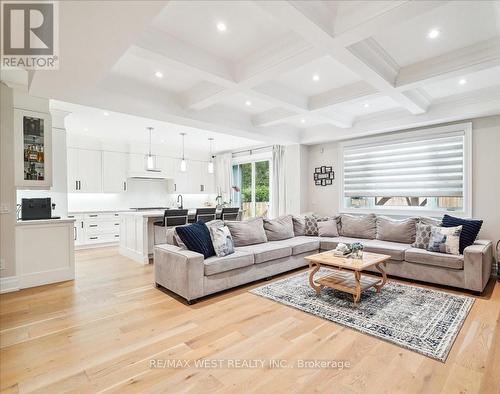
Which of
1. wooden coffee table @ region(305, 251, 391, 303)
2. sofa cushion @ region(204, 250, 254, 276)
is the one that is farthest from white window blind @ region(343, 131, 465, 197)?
sofa cushion @ region(204, 250, 254, 276)

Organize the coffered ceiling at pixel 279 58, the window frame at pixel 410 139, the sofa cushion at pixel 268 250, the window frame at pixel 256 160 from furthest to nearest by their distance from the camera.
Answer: the window frame at pixel 256 160
the window frame at pixel 410 139
the sofa cushion at pixel 268 250
the coffered ceiling at pixel 279 58

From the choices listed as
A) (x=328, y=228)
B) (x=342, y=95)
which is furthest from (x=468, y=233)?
(x=342, y=95)

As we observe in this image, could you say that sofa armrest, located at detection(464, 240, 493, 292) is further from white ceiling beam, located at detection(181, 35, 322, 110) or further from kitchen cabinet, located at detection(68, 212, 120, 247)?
kitchen cabinet, located at detection(68, 212, 120, 247)

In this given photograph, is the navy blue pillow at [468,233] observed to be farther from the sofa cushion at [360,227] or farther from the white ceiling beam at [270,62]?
the white ceiling beam at [270,62]

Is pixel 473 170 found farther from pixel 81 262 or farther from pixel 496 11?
pixel 81 262

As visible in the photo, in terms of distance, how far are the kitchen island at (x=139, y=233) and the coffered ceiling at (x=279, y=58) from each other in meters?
1.97

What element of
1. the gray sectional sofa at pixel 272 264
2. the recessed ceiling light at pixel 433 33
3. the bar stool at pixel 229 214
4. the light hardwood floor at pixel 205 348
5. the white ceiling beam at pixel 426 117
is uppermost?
the recessed ceiling light at pixel 433 33

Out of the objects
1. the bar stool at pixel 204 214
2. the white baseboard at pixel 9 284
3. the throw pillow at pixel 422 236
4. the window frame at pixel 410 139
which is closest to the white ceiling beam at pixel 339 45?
the window frame at pixel 410 139

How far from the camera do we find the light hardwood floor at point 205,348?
1925 millimetres

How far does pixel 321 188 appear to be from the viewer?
6.65 m

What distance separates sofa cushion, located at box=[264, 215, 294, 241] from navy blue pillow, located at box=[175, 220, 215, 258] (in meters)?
1.47

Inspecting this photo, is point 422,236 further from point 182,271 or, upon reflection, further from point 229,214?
point 229,214

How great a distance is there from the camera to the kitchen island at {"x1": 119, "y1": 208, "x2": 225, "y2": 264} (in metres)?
5.23

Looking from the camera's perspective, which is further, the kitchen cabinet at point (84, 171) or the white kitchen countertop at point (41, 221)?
the kitchen cabinet at point (84, 171)
